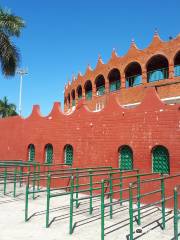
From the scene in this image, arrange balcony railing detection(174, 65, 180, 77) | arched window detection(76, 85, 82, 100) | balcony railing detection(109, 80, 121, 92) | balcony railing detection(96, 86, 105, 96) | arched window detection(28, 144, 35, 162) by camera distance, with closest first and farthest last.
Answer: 1. arched window detection(28, 144, 35, 162)
2. balcony railing detection(174, 65, 180, 77)
3. balcony railing detection(109, 80, 121, 92)
4. balcony railing detection(96, 86, 105, 96)
5. arched window detection(76, 85, 82, 100)

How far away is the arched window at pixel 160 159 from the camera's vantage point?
1019cm

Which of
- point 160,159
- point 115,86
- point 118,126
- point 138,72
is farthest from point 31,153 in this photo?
point 138,72

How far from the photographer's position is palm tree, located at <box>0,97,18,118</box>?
4812 centimetres

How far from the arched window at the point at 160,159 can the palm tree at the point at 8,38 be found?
12.6 metres

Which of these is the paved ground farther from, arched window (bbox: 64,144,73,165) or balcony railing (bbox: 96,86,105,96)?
balcony railing (bbox: 96,86,105,96)

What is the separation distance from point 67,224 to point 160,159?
14.6ft

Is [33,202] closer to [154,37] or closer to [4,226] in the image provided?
[4,226]

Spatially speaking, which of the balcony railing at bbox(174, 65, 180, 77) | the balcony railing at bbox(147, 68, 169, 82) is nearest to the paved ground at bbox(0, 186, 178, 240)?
the balcony railing at bbox(174, 65, 180, 77)

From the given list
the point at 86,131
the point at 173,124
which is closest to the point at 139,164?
the point at 173,124

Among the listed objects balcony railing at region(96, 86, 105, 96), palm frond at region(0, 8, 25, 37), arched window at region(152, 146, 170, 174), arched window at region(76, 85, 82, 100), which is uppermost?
palm frond at region(0, 8, 25, 37)

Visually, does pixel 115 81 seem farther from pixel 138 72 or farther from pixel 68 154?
pixel 68 154

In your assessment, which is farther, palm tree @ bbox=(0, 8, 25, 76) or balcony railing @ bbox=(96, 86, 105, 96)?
balcony railing @ bbox=(96, 86, 105, 96)

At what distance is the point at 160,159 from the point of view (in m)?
10.4

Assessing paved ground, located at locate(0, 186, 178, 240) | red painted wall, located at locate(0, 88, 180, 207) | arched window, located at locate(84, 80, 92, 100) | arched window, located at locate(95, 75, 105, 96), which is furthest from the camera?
arched window, located at locate(84, 80, 92, 100)
